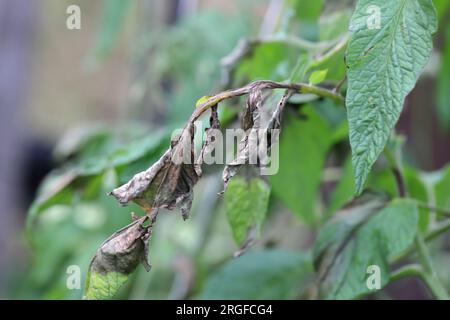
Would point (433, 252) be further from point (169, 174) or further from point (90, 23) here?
point (90, 23)

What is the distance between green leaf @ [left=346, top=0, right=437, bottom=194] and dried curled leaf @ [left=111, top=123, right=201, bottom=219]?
8 centimetres

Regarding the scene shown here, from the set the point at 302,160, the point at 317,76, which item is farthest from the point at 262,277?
the point at 317,76

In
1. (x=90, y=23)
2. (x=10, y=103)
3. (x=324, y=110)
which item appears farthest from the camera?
(x=90, y=23)

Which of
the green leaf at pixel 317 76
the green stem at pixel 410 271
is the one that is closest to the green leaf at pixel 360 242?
the green stem at pixel 410 271

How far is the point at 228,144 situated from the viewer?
0.52 m

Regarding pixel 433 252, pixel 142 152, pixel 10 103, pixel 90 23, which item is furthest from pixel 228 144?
pixel 90 23

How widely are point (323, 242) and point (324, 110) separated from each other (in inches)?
6.5

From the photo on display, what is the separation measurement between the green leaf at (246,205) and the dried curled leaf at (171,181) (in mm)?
89

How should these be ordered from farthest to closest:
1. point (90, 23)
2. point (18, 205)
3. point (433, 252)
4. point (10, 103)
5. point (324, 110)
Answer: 1. point (90, 23)
2. point (18, 205)
3. point (10, 103)
4. point (433, 252)
5. point (324, 110)

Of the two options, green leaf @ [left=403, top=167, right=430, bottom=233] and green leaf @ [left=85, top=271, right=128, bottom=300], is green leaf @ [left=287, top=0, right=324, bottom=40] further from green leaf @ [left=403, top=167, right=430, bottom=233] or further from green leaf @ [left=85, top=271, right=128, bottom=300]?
green leaf @ [left=85, top=271, right=128, bottom=300]

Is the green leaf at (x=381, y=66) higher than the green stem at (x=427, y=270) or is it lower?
higher

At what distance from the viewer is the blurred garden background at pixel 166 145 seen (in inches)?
22.4

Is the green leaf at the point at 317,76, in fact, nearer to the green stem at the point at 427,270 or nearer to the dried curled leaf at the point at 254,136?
the dried curled leaf at the point at 254,136

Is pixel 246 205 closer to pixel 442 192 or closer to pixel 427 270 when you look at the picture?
pixel 427 270
